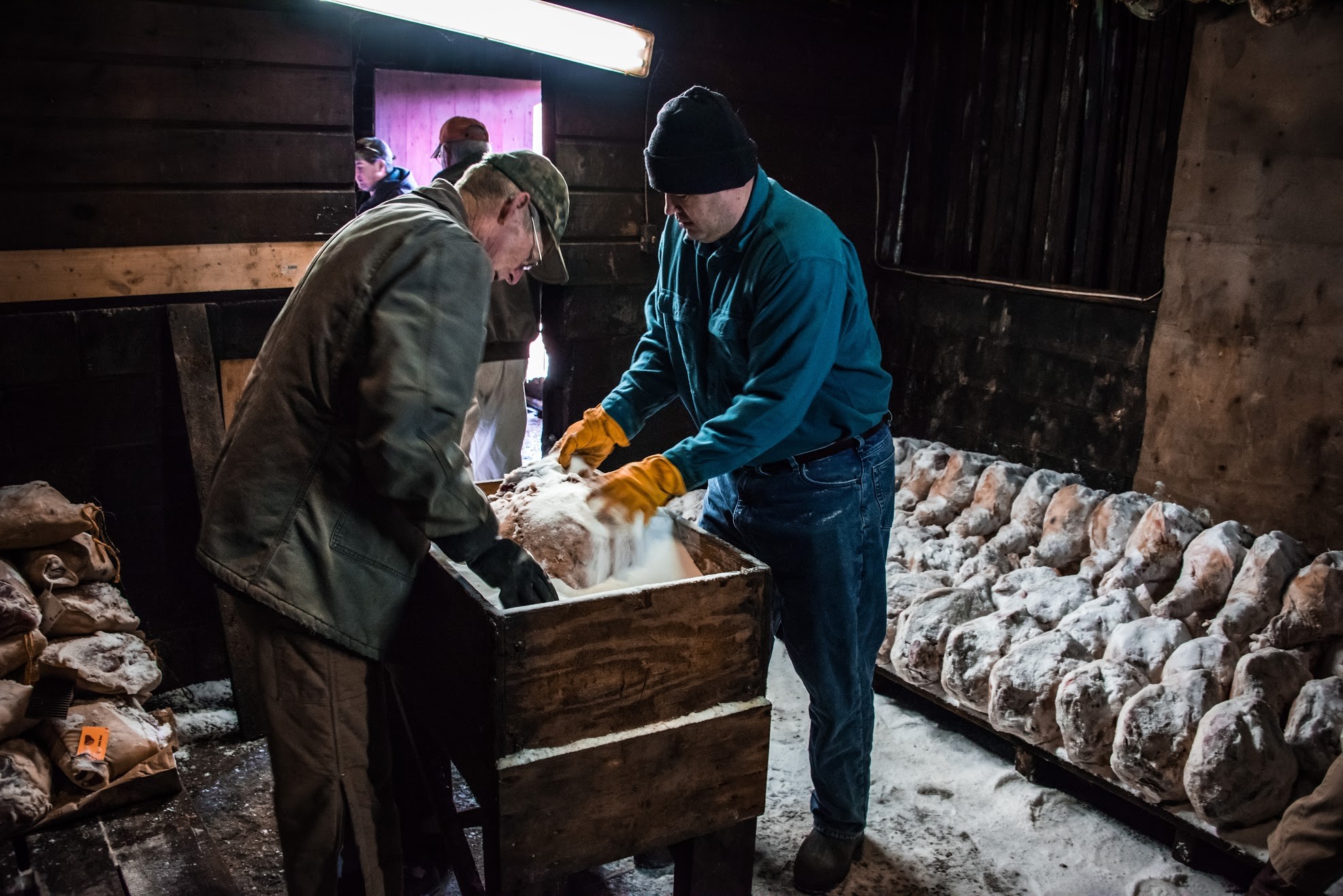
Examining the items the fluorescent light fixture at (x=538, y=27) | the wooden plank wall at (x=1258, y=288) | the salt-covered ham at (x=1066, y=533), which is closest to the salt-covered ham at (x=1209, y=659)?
the salt-covered ham at (x=1066, y=533)

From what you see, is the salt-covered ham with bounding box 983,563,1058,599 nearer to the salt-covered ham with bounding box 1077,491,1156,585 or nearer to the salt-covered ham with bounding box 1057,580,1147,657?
the salt-covered ham with bounding box 1077,491,1156,585

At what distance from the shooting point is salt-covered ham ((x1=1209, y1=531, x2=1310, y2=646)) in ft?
12.0

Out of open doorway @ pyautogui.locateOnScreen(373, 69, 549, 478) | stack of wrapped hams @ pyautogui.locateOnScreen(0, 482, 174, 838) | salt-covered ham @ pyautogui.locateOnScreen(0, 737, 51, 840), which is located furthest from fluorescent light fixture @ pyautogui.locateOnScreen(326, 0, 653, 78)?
open doorway @ pyautogui.locateOnScreen(373, 69, 549, 478)

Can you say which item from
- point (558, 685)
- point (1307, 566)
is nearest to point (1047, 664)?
point (1307, 566)

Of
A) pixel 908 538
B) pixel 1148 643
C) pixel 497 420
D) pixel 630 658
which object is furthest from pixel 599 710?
pixel 497 420

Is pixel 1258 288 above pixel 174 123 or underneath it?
underneath

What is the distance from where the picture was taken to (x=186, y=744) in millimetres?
3916

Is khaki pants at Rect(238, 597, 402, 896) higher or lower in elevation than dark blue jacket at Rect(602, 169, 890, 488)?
lower

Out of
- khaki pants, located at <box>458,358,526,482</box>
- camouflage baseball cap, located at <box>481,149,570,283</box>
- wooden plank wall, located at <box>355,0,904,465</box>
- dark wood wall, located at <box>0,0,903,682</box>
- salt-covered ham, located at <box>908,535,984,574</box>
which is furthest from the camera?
khaki pants, located at <box>458,358,526,482</box>

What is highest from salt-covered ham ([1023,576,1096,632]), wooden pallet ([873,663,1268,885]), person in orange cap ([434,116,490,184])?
person in orange cap ([434,116,490,184])

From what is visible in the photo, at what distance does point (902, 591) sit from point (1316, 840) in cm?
189

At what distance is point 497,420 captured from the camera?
5.48 metres

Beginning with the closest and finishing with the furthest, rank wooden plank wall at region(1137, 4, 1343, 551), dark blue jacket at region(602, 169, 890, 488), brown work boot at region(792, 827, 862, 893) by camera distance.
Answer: dark blue jacket at region(602, 169, 890, 488)
brown work boot at region(792, 827, 862, 893)
wooden plank wall at region(1137, 4, 1343, 551)

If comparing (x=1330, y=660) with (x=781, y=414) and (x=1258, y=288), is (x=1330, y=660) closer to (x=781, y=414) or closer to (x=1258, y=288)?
(x=1258, y=288)
